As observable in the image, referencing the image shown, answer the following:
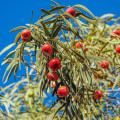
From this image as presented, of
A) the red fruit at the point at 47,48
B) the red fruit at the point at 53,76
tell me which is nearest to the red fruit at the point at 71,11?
the red fruit at the point at 47,48

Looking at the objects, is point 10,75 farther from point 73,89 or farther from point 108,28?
point 108,28

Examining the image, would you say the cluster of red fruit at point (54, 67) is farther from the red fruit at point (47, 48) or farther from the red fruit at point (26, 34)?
the red fruit at point (26, 34)

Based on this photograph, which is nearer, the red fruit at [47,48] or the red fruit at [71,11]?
the red fruit at [47,48]

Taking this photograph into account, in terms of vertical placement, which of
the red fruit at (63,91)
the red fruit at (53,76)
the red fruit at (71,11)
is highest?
the red fruit at (71,11)

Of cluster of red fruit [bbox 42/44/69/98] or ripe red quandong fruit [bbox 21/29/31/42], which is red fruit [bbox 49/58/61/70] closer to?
cluster of red fruit [bbox 42/44/69/98]

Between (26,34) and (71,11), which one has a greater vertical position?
(71,11)

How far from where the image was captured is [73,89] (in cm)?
176

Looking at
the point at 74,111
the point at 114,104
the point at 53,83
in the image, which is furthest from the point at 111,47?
the point at 74,111


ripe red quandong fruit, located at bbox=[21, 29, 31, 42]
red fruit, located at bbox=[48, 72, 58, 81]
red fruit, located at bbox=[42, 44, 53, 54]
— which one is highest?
ripe red quandong fruit, located at bbox=[21, 29, 31, 42]

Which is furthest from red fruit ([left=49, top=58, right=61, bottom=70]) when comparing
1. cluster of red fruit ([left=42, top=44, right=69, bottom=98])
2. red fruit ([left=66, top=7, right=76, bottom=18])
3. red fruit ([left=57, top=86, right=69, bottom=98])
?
red fruit ([left=66, top=7, right=76, bottom=18])

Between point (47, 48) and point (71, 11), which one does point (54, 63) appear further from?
point (71, 11)

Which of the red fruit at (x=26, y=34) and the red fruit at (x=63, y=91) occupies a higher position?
the red fruit at (x=26, y=34)

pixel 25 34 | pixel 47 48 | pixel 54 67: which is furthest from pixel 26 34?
pixel 54 67

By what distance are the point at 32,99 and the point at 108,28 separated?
3.54 feet
